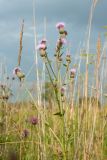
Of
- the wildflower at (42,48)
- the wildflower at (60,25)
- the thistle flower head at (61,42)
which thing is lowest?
the wildflower at (42,48)

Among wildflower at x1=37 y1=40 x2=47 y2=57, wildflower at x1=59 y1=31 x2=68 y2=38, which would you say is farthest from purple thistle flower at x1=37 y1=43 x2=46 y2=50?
wildflower at x1=59 y1=31 x2=68 y2=38

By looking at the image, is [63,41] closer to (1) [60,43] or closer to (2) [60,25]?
(1) [60,43]

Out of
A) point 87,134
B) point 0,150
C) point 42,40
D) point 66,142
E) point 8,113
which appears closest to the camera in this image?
point 66,142

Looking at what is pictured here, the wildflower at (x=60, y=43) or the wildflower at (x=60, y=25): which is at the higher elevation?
the wildflower at (x=60, y=25)

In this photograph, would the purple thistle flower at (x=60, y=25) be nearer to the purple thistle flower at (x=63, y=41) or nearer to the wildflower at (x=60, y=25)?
the wildflower at (x=60, y=25)

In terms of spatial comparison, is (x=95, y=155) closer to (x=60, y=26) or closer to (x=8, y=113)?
(x=60, y=26)

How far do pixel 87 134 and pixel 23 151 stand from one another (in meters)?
0.74

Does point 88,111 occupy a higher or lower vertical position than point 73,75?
lower

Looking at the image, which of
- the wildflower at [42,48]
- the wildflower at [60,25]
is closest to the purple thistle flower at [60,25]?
the wildflower at [60,25]

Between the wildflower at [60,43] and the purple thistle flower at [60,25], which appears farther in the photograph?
the purple thistle flower at [60,25]

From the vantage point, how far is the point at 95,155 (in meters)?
2.10

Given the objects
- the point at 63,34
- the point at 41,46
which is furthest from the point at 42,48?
the point at 63,34

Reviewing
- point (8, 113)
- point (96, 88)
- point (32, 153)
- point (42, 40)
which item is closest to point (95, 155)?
point (96, 88)

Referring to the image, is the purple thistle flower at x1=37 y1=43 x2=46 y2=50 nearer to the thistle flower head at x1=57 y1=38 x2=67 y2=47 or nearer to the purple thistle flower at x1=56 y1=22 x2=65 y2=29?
the thistle flower head at x1=57 y1=38 x2=67 y2=47
